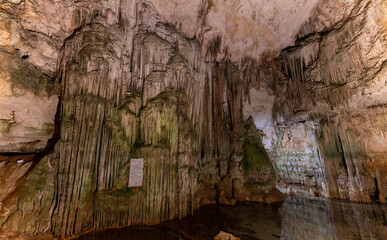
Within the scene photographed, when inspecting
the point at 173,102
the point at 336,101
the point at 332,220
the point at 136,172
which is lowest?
the point at 332,220

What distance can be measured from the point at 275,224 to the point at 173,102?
4.82 m

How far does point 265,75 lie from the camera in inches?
410

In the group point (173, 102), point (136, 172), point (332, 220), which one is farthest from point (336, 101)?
point (136, 172)

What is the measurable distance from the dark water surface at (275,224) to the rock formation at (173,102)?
53 cm

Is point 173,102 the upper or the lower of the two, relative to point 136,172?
upper

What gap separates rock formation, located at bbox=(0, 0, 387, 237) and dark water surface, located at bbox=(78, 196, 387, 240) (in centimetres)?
53

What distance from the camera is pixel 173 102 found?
6.11 m

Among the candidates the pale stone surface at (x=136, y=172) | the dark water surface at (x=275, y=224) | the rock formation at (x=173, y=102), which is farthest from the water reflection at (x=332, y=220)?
the pale stone surface at (x=136, y=172)

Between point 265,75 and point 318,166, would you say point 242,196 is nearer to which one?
point 318,166

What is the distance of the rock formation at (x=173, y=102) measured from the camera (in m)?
4.52

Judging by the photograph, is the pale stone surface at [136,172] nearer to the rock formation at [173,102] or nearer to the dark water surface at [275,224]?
the rock formation at [173,102]

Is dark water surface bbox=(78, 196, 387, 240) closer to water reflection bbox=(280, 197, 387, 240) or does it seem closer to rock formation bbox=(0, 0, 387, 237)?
water reflection bbox=(280, 197, 387, 240)

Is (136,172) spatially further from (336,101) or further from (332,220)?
(336,101)

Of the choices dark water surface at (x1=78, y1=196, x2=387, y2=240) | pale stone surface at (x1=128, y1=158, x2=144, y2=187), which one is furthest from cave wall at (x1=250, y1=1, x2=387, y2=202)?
pale stone surface at (x1=128, y1=158, x2=144, y2=187)
